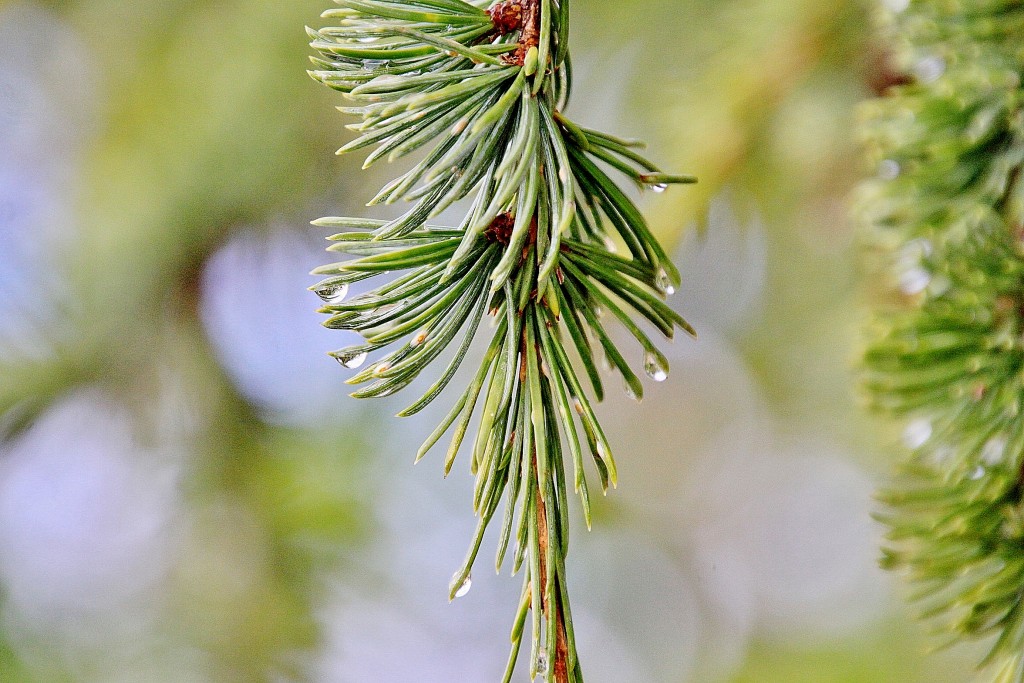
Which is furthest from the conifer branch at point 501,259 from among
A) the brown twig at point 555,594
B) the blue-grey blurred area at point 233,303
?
the blue-grey blurred area at point 233,303

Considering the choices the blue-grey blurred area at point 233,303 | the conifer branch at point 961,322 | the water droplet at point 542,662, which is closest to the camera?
the water droplet at point 542,662

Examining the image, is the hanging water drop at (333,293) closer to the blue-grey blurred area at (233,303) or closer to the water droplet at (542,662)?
the water droplet at (542,662)

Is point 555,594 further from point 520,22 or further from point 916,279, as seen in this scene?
point 916,279

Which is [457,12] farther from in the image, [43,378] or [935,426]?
[43,378]

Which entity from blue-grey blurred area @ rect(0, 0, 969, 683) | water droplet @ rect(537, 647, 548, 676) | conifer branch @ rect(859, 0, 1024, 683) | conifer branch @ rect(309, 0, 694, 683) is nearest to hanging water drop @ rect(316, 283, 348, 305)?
conifer branch @ rect(309, 0, 694, 683)

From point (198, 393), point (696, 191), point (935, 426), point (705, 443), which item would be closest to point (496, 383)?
point (935, 426)

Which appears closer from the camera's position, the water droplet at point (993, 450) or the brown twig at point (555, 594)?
the brown twig at point (555, 594)

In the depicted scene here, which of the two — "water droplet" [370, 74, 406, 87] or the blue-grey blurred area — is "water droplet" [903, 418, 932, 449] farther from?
"water droplet" [370, 74, 406, 87]
